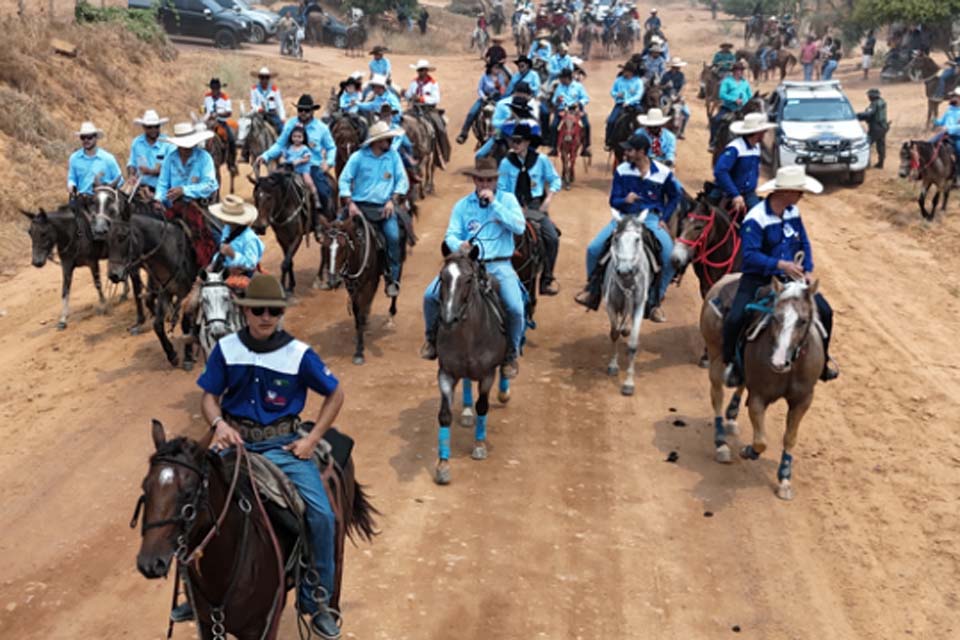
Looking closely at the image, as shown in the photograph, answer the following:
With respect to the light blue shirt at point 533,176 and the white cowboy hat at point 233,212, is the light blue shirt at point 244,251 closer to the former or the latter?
the white cowboy hat at point 233,212

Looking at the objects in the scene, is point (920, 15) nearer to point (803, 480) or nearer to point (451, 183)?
point (451, 183)

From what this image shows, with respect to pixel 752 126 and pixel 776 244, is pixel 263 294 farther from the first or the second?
pixel 752 126

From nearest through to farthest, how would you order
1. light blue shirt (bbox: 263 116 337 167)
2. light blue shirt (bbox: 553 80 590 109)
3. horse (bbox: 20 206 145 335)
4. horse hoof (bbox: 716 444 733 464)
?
horse hoof (bbox: 716 444 733 464) → horse (bbox: 20 206 145 335) → light blue shirt (bbox: 263 116 337 167) → light blue shirt (bbox: 553 80 590 109)

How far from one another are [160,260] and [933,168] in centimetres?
1571

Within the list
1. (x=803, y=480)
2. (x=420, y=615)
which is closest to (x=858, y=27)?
(x=803, y=480)

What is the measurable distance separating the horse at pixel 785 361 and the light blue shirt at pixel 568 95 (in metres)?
14.8

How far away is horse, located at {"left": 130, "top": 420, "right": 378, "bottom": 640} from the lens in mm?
5145

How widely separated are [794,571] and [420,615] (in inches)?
133

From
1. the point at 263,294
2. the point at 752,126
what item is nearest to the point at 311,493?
the point at 263,294

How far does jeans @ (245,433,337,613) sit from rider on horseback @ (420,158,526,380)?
4.69m

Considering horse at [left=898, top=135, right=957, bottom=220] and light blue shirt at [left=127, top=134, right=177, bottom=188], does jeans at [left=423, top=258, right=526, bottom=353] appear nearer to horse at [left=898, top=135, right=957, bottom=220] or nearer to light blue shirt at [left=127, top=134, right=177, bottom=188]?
light blue shirt at [left=127, top=134, right=177, bottom=188]

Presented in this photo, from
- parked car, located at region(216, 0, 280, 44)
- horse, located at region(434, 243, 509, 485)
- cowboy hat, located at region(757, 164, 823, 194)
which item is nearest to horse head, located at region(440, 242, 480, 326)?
horse, located at region(434, 243, 509, 485)

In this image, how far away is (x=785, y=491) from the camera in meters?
10.6

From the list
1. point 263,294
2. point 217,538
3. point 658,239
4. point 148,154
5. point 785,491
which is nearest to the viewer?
point 217,538
